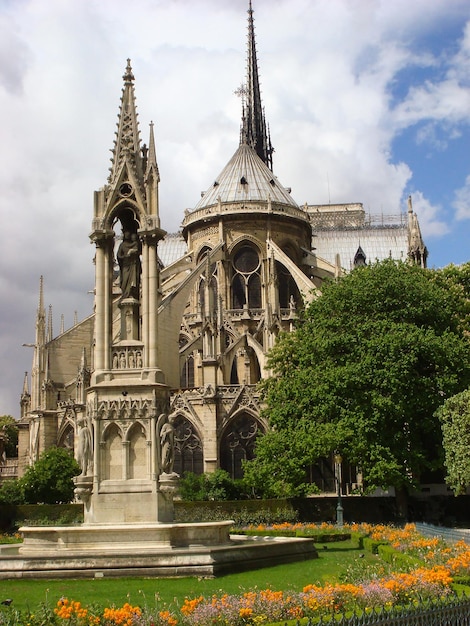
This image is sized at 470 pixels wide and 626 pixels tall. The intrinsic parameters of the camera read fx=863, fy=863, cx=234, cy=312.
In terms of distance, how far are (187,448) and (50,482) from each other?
8842 mm

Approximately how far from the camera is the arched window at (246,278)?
202ft

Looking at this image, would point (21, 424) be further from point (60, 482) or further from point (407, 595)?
point (407, 595)

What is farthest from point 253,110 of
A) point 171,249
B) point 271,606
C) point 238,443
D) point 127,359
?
point 271,606

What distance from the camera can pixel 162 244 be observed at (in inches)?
3637

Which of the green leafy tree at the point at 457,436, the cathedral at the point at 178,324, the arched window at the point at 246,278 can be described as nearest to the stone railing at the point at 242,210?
the cathedral at the point at 178,324

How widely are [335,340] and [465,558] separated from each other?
68.6ft

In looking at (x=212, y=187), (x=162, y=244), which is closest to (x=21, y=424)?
(x=212, y=187)

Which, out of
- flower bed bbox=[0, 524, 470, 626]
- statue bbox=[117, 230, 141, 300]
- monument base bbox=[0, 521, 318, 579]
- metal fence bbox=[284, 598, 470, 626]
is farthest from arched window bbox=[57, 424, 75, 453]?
metal fence bbox=[284, 598, 470, 626]

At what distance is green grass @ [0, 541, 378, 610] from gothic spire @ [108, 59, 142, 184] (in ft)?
27.7

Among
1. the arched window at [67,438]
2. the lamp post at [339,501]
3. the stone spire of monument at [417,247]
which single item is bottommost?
the lamp post at [339,501]

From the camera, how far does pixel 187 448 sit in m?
49.4

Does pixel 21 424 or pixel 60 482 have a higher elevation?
pixel 21 424

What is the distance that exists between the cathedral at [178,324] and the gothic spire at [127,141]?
0.03 metres

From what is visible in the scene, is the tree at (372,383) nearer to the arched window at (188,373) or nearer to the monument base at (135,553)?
the monument base at (135,553)
